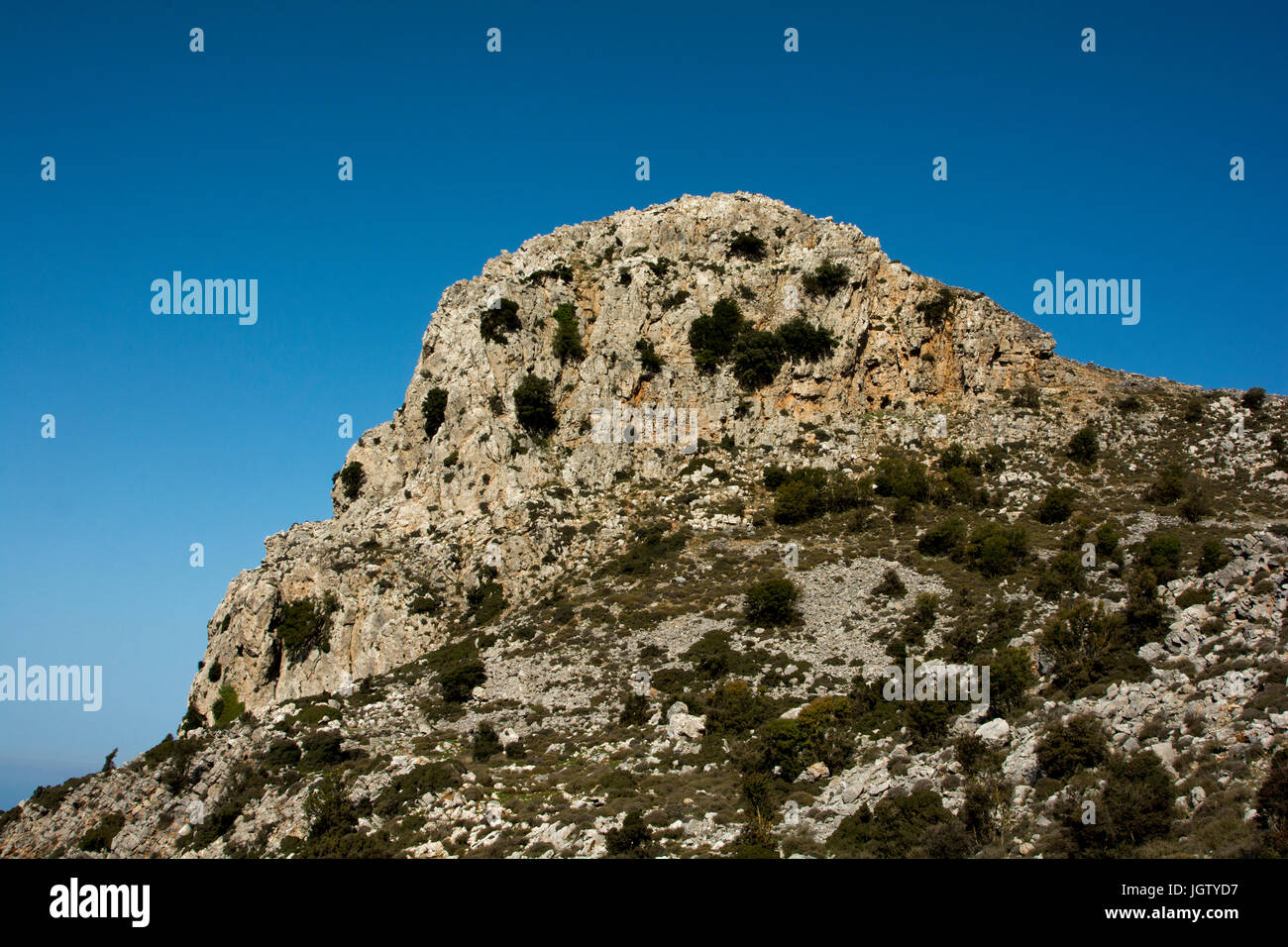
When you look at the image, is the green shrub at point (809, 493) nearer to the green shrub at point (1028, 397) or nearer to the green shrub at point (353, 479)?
the green shrub at point (1028, 397)

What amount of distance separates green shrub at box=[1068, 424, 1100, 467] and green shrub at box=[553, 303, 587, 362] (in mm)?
36444

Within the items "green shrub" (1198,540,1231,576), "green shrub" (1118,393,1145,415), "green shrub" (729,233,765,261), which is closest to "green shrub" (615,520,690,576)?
"green shrub" (1198,540,1231,576)

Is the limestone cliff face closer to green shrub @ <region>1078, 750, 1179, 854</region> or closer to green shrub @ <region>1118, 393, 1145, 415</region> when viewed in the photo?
green shrub @ <region>1118, 393, 1145, 415</region>

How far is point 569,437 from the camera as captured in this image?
200 feet

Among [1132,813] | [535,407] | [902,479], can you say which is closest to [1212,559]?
[902,479]

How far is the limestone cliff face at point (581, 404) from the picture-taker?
53.1 meters

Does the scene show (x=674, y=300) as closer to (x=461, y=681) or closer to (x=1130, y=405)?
(x=1130, y=405)

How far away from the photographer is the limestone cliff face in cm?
5309

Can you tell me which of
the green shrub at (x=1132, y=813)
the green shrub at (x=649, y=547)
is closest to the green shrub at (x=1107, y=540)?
the green shrub at (x=649, y=547)

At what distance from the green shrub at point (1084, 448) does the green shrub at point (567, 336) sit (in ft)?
120

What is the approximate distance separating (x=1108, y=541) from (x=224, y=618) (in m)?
55.7

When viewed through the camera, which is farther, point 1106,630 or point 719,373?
point 719,373
